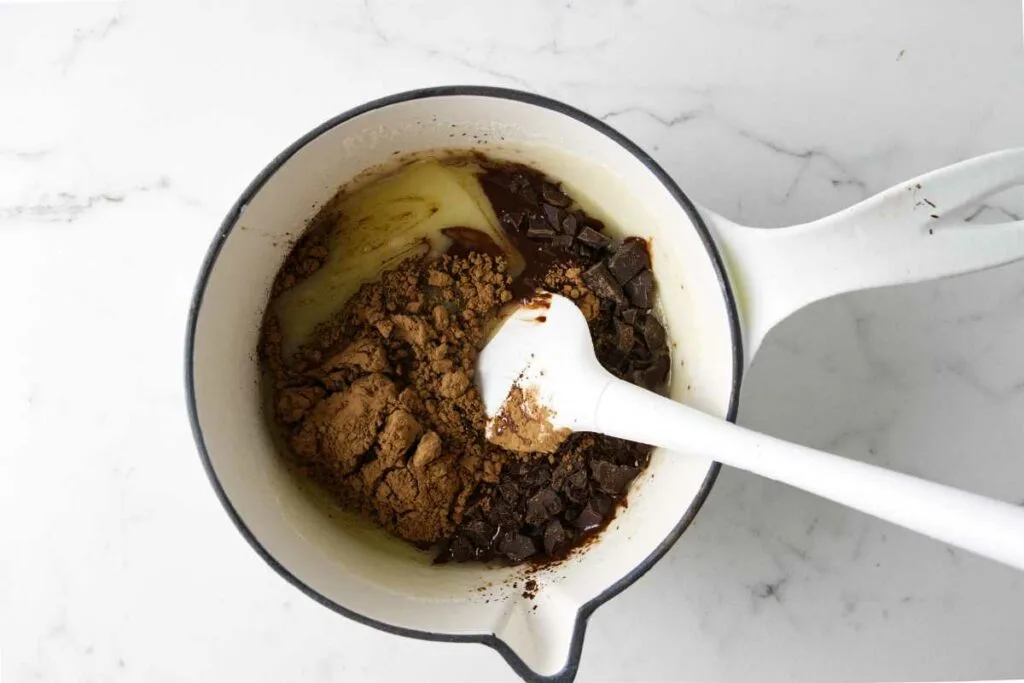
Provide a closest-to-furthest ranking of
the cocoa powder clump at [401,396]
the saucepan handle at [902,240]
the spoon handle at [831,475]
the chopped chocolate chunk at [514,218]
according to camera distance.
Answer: the spoon handle at [831,475] → the saucepan handle at [902,240] → the cocoa powder clump at [401,396] → the chopped chocolate chunk at [514,218]

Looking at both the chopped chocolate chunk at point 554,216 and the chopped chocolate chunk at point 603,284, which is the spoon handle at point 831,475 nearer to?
the chopped chocolate chunk at point 603,284

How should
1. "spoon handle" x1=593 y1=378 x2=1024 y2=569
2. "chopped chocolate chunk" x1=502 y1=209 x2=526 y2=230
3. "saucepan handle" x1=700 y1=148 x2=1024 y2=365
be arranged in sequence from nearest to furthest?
"spoon handle" x1=593 y1=378 x2=1024 y2=569
"saucepan handle" x1=700 y1=148 x2=1024 y2=365
"chopped chocolate chunk" x1=502 y1=209 x2=526 y2=230

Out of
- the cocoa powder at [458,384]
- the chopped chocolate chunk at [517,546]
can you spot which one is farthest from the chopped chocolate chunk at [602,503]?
the chopped chocolate chunk at [517,546]

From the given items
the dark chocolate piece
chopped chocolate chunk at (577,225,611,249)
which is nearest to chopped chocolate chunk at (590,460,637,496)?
the dark chocolate piece

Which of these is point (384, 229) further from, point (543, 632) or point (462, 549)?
point (543, 632)

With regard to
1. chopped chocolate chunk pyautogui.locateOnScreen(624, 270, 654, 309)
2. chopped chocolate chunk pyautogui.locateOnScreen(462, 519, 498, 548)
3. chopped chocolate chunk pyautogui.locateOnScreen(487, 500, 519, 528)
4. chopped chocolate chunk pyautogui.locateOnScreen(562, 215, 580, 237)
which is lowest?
chopped chocolate chunk pyautogui.locateOnScreen(462, 519, 498, 548)

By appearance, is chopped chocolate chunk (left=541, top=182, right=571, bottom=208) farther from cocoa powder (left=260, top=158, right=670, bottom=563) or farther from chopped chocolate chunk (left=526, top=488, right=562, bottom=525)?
chopped chocolate chunk (left=526, top=488, right=562, bottom=525)
